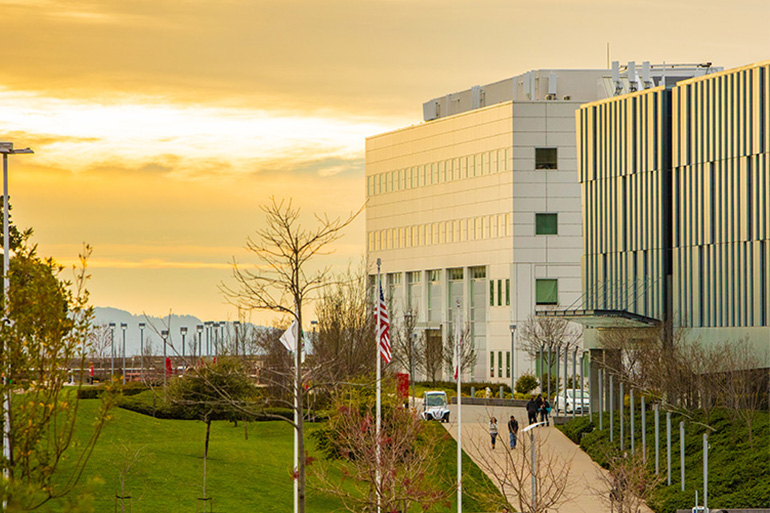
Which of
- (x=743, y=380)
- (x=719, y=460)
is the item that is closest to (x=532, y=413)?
(x=743, y=380)

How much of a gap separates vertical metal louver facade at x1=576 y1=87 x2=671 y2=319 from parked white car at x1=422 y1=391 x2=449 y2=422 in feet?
30.4

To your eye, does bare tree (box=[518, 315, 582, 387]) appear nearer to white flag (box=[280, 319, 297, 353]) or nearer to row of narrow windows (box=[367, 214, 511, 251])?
row of narrow windows (box=[367, 214, 511, 251])

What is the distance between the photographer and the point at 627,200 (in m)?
62.9

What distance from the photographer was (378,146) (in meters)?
120

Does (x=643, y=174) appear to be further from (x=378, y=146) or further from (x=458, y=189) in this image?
(x=378, y=146)

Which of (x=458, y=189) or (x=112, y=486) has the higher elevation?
(x=458, y=189)

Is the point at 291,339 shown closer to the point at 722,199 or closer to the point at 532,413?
the point at 532,413

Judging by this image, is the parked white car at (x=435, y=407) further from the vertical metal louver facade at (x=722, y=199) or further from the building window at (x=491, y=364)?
the building window at (x=491, y=364)

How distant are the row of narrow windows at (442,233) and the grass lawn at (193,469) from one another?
5216cm

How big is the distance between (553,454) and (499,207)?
55444 mm

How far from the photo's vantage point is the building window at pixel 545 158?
338 ft

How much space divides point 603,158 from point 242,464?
28949 millimetres

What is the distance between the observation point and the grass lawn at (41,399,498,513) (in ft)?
124

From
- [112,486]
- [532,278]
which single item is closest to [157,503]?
[112,486]
